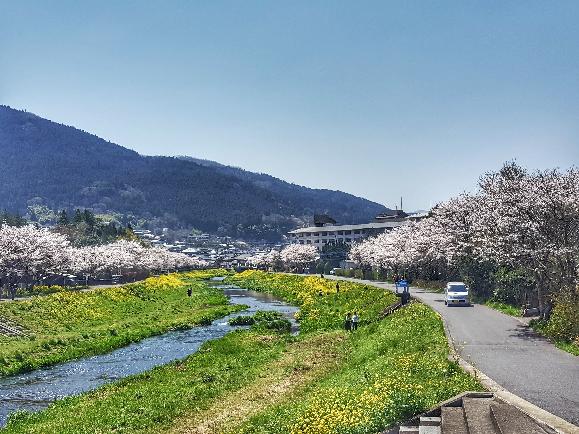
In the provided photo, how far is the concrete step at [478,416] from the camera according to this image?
1285cm

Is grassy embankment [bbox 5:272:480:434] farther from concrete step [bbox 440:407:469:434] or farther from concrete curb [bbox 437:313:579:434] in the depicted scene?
concrete step [bbox 440:407:469:434]

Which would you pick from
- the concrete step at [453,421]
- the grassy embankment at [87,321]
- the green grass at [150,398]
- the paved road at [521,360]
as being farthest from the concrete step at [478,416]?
the grassy embankment at [87,321]

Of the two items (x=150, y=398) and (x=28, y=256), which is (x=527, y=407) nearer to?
(x=150, y=398)

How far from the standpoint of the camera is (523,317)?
129 ft

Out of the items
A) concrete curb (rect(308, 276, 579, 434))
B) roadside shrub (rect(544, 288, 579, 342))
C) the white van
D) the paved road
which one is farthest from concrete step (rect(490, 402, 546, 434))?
the white van

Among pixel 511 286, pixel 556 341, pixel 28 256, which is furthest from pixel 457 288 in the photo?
pixel 28 256

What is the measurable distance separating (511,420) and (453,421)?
57.5 inches

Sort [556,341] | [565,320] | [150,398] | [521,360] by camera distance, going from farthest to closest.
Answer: [565,320] < [556,341] < [150,398] < [521,360]

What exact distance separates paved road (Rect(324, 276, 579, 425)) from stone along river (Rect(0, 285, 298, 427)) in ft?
69.0

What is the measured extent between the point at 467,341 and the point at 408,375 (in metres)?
10.4

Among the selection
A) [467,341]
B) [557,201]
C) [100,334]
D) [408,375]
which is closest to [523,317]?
[557,201]

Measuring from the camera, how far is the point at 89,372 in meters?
36.2

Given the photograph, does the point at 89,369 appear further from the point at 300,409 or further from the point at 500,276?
the point at 500,276

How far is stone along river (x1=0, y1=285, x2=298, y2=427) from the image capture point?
29.7 meters
